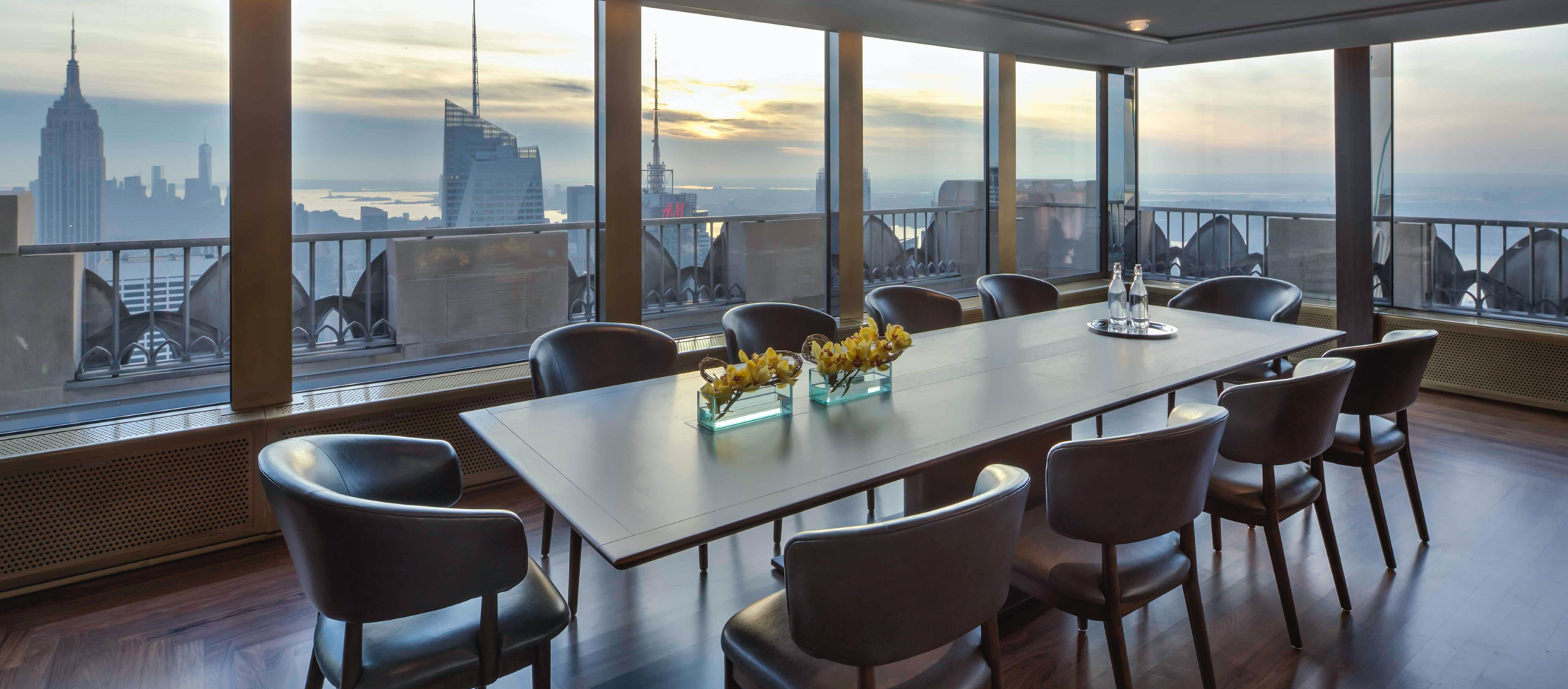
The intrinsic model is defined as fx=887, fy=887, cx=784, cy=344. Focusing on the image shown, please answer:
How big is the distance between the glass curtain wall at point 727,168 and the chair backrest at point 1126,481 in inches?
128

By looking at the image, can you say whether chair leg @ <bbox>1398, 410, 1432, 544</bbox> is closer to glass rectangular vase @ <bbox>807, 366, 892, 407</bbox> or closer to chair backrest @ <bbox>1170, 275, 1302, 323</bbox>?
chair backrest @ <bbox>1170, 275, 1302, 323</bbox>

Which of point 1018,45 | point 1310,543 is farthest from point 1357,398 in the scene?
point 1018,45

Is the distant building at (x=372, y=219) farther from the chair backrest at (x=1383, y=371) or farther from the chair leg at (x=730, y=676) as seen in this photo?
the chair backrest at (x=1383, y=371)

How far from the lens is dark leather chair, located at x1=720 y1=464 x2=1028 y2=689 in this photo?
59.3 inches

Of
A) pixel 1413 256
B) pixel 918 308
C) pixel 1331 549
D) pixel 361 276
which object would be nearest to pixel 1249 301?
pixel 918 308

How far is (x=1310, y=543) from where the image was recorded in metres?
3.43

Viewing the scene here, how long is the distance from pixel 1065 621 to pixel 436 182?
3.41 metres

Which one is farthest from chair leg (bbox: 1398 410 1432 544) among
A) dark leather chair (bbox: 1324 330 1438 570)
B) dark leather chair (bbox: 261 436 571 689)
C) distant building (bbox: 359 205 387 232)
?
distant building (bbox: 359 205 387 232)

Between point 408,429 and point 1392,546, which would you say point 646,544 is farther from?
point 1392,546

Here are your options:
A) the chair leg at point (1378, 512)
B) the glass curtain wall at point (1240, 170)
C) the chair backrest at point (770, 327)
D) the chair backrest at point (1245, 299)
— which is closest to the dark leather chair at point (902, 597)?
the chair backrest at point (770, 327)

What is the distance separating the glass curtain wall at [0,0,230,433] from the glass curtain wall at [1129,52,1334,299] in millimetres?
6498

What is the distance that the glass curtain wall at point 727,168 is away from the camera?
16.1 ft

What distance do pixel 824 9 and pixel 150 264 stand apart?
10.8 ft

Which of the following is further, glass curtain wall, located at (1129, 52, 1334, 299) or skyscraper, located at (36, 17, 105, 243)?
glass curtain wall, located at (1129, 52, 1334, 299)
